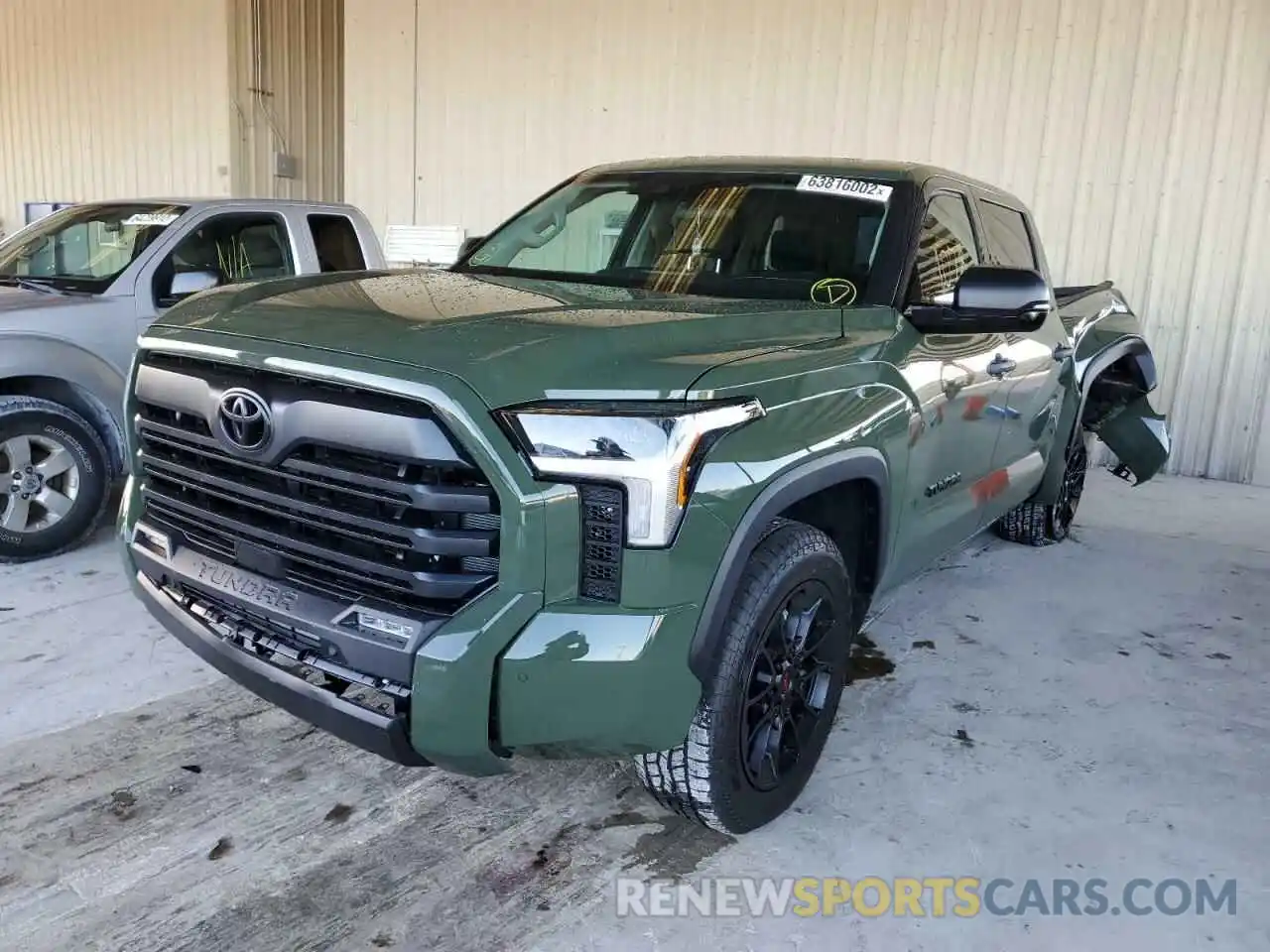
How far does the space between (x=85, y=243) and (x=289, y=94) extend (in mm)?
8384

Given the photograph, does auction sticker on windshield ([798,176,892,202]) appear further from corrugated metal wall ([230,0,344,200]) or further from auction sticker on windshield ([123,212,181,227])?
corrugated metal wall ([230,0,344,200])

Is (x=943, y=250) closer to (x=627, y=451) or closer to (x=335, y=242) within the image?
(x=627, y=451)

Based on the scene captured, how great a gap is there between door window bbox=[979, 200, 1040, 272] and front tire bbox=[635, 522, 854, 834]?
1862mm

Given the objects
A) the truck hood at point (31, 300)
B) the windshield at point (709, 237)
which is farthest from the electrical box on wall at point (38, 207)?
the windshield at point (709, 237)

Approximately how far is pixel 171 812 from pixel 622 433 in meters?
1.60

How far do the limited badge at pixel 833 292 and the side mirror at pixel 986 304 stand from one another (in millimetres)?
184

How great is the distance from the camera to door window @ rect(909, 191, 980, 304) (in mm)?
3064

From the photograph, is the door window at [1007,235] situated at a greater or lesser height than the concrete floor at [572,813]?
greater

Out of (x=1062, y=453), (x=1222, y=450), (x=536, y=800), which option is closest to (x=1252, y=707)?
(x=1062, y=453)

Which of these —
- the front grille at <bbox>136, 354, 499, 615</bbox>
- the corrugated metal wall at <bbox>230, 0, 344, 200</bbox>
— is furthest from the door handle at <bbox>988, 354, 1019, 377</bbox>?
the corrugated metal wall at <bbox>230, 0, 344, 200</bbox>

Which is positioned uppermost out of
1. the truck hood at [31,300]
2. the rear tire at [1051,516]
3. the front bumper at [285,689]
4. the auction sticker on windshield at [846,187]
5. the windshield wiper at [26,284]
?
the auction sticker on windshield at [846,187]

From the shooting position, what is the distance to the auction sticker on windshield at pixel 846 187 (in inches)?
123

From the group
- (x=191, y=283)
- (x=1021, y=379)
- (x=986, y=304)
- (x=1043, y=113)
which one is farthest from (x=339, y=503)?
(x=1043, y=113)

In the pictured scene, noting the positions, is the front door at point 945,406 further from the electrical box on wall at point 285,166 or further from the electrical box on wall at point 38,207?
the electrical box on wall at point 38,207
